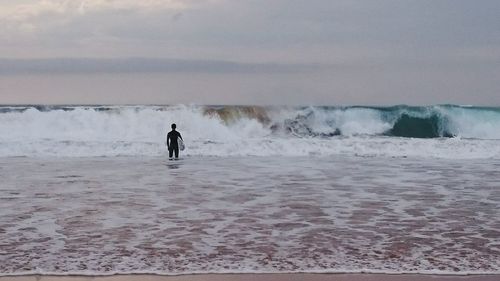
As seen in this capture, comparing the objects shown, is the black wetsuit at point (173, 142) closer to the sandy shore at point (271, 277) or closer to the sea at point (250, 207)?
the sea at point (250, 207)

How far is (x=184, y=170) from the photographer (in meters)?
16.7

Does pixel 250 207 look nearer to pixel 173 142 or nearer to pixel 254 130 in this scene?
pixel 173 142

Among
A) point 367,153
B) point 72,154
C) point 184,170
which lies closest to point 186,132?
point 72,154

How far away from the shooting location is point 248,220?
30.0 ft

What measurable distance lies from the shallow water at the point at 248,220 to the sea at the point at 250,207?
0.09 feet

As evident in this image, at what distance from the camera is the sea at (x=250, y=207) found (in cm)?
665

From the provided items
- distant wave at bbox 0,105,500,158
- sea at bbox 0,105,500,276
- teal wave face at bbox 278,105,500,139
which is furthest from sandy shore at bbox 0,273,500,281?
teal wave face at bbox 278,105,500,139

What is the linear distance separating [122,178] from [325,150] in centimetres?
1028

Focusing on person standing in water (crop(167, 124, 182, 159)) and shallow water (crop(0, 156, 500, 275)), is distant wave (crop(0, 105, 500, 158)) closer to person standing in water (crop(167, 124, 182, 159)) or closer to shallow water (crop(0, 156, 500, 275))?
person standing in water (crop(167, 124, 182, 159))

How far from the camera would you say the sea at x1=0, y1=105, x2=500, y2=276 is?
262 inches

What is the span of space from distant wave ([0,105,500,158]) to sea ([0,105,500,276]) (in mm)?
194

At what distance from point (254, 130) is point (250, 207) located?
21216 mm

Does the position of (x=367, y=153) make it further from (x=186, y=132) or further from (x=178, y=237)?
(x=178, y=237)

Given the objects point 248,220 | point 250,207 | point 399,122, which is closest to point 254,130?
point 399,122
